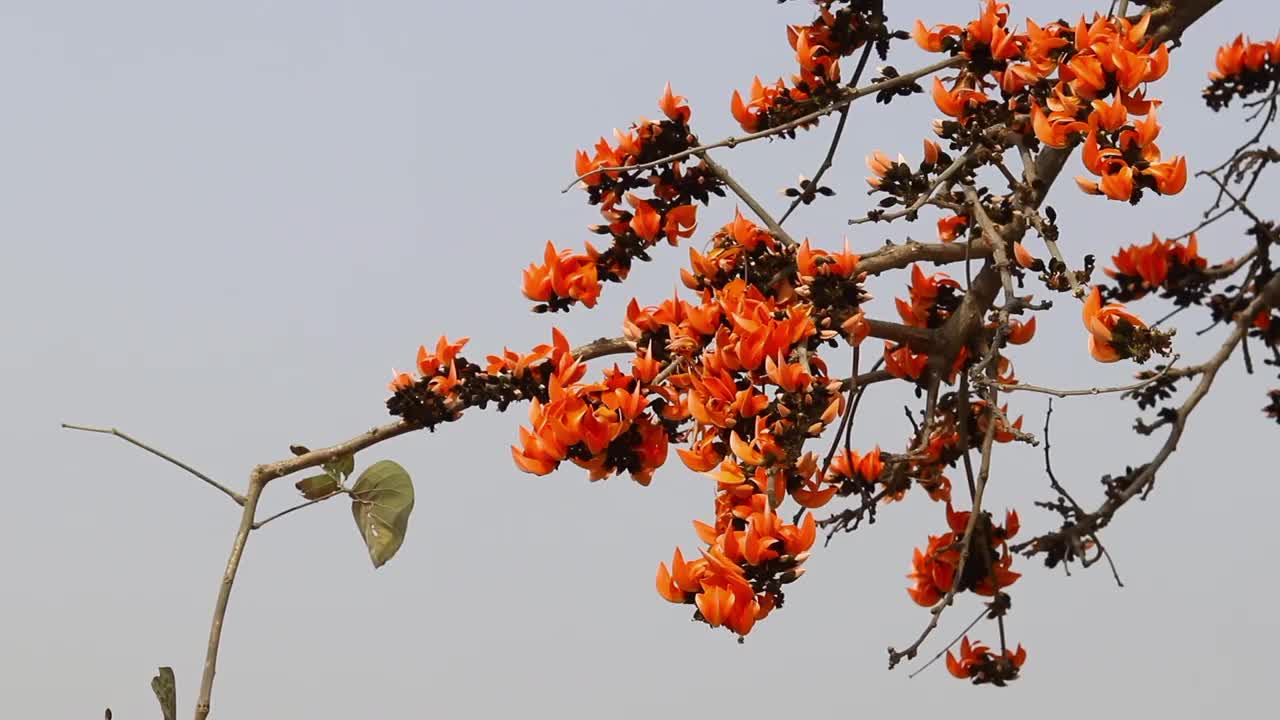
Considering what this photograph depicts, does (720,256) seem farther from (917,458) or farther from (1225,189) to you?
(1225,189)

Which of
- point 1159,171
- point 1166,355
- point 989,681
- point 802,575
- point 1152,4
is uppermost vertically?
point 1152,4

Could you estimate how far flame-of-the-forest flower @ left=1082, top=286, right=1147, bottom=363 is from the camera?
228cm

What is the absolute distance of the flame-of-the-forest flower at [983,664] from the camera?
2654mm

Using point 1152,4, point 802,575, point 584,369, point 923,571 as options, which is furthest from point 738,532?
point 1152,4

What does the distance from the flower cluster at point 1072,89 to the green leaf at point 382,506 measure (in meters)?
1.09

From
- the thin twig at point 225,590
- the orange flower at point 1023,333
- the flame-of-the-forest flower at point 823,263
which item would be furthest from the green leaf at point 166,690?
the orange flower at point 1023,333

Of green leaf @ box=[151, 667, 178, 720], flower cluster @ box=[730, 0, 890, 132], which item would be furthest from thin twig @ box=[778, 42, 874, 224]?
green leaf @ box=[151, 667, 178, 720]

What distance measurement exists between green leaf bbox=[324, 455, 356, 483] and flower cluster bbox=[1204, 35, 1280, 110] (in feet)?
4.88

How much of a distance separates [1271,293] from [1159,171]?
0.33 metres

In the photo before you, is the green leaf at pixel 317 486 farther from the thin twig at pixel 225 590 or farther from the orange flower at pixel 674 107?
the orange flower at pixel 674 107

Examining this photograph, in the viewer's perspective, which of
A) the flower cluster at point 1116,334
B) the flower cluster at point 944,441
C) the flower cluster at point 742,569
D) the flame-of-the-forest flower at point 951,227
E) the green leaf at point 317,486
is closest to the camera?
the flower cluster at point 742,569

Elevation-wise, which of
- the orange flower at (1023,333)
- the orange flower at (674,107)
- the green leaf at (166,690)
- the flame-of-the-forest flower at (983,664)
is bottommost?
the green leaf at (166,690)

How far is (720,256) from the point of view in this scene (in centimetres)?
266

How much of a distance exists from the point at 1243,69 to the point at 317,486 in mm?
1602
